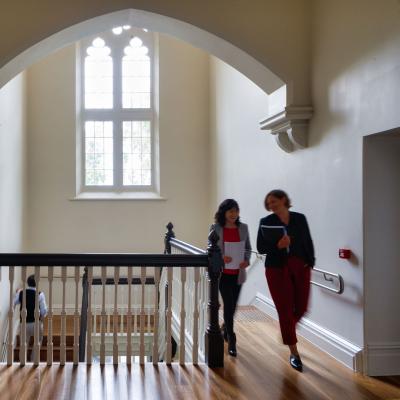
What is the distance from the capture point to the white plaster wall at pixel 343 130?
11.5 ft

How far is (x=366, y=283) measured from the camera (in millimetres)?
3748

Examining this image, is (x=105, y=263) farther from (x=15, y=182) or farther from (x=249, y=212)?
(x=15, y=182)

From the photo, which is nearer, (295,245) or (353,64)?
(295,245)

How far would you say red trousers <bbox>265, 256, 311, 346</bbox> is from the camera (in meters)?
3.76

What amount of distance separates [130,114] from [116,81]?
2.55ft

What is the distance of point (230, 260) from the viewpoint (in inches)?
166

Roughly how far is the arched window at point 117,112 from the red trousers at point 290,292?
7078mm

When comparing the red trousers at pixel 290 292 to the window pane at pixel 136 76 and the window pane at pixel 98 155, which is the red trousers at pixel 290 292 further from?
the window pane at pixel 136 76

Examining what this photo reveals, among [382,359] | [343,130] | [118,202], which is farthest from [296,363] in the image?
[118,202]

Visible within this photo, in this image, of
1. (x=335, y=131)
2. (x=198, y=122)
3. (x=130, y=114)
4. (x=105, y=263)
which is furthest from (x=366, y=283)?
(x=130, y=114)

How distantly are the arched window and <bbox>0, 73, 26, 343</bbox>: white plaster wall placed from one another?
1277 mm

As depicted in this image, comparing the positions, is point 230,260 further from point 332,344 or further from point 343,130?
point 343,130

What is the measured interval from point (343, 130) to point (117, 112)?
733cm

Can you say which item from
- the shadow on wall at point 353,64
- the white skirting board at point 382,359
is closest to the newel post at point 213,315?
the white skirting board at point 382,359
